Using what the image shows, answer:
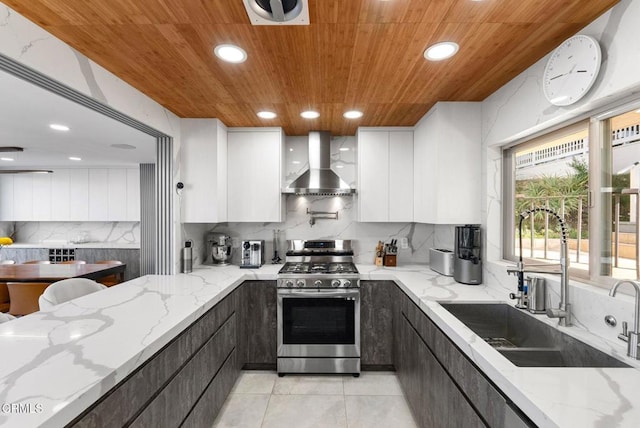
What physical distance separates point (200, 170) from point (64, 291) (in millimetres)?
1373

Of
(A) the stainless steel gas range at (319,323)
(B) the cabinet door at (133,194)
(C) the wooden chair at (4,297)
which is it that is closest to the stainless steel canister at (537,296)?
(A) the stainless steel gas range at (319,323)

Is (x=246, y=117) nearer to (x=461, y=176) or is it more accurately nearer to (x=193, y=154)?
(x=193, y=154)

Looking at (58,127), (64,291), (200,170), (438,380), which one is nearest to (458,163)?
(438,380)

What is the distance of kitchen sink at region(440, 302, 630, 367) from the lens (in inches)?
51.8

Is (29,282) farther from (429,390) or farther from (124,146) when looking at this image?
(429,390)

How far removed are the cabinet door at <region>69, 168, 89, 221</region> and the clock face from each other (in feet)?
23.3

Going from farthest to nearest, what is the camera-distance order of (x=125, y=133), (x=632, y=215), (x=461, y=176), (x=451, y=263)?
(x=125, y=133) → (x=451, y=263) → (x=461, y=176) → (x=632, y=215)

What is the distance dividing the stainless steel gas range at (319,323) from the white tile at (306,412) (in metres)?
0.30

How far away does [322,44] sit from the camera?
5.00 ft

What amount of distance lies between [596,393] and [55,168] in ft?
25.7

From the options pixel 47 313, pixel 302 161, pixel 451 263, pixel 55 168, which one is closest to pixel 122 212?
pixel 55 168

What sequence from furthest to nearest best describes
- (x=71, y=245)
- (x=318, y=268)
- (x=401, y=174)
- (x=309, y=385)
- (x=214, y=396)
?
(x=71, y=245) → (x=401, y=174) → (x=318, y=268) → (x=309, y=385) → (x=214, y=396)

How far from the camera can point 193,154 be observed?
2809 millimetres

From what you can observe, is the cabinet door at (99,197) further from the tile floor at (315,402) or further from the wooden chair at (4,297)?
the tile floor at (315,402)
